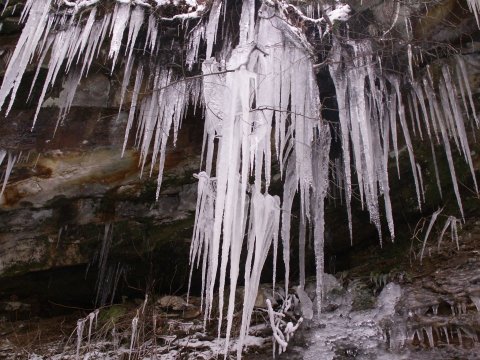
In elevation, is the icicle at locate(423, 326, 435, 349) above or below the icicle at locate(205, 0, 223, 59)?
below

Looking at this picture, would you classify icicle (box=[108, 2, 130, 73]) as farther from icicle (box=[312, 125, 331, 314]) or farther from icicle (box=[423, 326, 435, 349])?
icicle (box=[423, 326, 435, 349])

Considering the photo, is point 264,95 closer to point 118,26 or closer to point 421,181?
point 118,26

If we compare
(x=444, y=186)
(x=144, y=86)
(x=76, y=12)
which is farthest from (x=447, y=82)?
(x=76, y=12)

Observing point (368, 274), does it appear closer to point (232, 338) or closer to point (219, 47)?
point (232, 338)

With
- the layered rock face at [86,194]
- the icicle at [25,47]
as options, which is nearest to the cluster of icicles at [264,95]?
the icicle at [25,47]

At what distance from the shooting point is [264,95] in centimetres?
359

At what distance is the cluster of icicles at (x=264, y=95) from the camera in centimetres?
356

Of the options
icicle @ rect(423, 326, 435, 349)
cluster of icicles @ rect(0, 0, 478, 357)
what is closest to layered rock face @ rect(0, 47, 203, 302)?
cluster of icicles @ rect(0, 0, 478, 357)

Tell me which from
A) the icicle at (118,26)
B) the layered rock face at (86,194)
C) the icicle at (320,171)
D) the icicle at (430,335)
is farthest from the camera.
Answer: the layered rock face at (86,194)

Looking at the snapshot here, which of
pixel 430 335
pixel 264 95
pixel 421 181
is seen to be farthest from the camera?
pixel 421 181

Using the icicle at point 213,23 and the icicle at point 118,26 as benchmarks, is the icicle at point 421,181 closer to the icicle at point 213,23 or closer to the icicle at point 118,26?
the icicle at point 213,23

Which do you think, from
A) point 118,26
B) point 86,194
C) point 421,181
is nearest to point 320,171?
point 421,181

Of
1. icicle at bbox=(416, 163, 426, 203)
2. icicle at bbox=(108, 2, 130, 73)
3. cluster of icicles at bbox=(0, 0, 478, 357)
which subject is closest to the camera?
cluster of icicles at bbox=(0, 0, 478, 357)

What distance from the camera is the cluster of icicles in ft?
11.7
